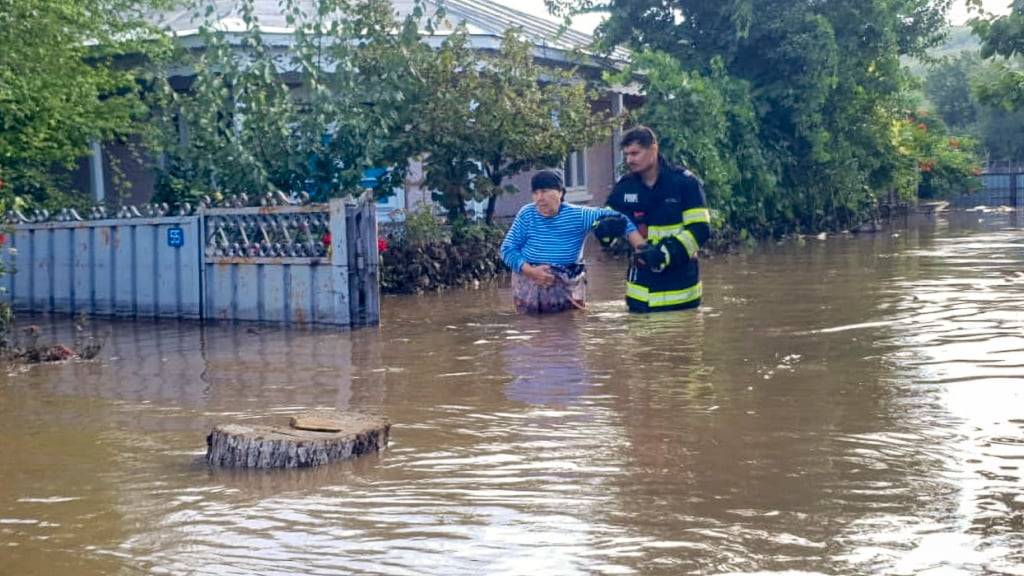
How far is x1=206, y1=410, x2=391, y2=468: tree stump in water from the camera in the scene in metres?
6.47

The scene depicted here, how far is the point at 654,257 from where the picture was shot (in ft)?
33.3

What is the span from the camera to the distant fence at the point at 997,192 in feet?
140

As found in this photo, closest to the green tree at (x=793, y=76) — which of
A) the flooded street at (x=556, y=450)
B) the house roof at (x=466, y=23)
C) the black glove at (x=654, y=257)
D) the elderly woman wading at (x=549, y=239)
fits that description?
the house roof at (x=466, y=23)

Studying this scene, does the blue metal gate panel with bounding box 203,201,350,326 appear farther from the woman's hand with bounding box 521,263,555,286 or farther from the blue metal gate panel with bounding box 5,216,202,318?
the woman's hand with bounding box 521,263,555,286

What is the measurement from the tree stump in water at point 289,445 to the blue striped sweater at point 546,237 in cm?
534

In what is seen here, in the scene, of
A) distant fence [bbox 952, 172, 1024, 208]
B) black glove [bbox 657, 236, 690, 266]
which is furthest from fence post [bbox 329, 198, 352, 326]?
distant fence [bbox 952, 172, 1024, 208]

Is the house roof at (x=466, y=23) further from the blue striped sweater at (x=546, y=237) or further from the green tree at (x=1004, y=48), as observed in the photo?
→ the green tree at (x=1004, y=48)

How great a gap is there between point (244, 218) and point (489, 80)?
163 inches

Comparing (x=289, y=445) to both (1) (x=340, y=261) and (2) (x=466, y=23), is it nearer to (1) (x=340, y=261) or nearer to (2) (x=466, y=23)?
(1) (x=340, y=261)

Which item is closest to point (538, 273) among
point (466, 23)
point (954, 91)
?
point (466, 23)

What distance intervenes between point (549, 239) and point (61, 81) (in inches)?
307

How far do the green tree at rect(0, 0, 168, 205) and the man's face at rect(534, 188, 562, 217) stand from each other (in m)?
6.23

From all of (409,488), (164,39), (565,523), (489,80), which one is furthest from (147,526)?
(164,39)

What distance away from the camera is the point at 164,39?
17484mm
